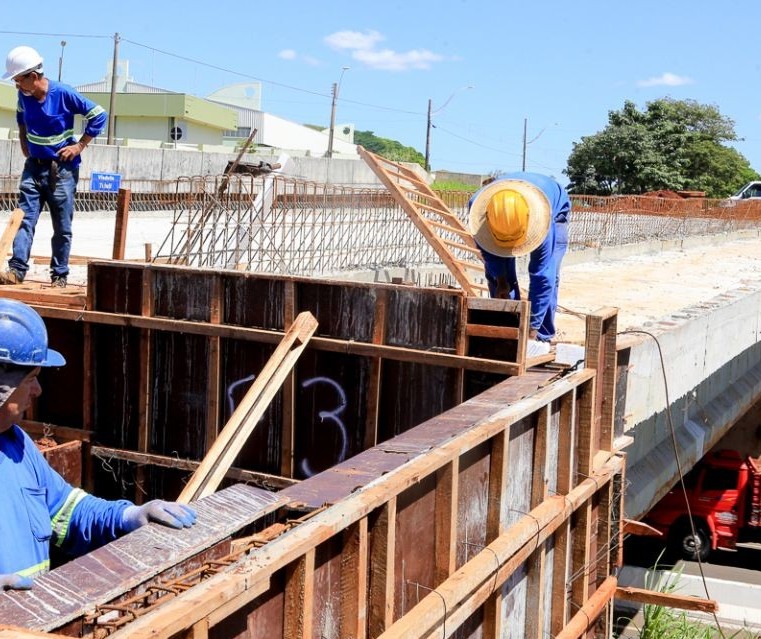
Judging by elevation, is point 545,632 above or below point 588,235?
below

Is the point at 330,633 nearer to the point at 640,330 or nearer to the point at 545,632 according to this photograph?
the point at 545,632

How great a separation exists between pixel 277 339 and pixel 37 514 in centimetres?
419

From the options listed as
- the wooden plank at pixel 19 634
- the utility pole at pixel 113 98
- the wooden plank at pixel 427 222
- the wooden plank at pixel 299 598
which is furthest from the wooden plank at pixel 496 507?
the utility pole at pixel 113 98

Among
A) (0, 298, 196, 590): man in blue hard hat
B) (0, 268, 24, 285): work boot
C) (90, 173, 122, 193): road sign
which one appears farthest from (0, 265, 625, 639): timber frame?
(90, 173, 122, 193): road sign

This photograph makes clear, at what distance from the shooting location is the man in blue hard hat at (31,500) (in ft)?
12.0

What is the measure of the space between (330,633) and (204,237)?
1128 cm

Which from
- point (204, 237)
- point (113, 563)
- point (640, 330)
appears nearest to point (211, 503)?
point (113, 563)

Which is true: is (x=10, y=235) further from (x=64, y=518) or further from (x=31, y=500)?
(x=31, y=500)

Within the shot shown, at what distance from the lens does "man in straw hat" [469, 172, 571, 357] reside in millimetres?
8062

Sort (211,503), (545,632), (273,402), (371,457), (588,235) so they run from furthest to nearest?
(588,235)
(273,402)
(545,632)
(371,457)
(211,503)

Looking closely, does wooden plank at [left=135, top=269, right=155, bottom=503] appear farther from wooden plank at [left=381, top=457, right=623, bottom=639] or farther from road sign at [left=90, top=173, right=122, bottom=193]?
road sign at [left=90, top=173, right=122, bottom=193]

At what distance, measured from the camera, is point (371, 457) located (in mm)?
5074

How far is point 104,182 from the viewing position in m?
27.1

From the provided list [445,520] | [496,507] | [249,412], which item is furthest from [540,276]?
[445,520]
